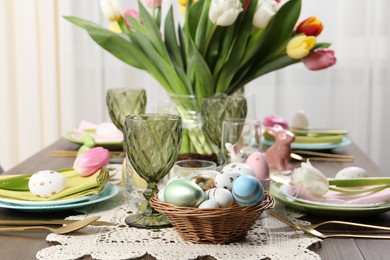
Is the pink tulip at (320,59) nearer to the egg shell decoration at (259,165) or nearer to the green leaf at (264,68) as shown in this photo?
the green leaf at (264,68)

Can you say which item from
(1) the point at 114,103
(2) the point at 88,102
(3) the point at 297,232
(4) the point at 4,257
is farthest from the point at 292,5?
(2) the point at 88,102

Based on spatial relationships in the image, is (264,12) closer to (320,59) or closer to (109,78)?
(320,59)

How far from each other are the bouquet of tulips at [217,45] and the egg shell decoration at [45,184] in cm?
52

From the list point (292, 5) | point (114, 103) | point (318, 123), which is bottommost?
point (318, 123)

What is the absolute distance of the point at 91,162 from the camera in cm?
132

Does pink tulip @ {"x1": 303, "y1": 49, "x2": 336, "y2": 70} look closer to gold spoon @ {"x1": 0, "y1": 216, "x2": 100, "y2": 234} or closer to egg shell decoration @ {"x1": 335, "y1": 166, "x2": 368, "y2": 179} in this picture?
egg shell decoration @ {"x1": 335, "y1": 166, "x2": 368, "y2": 179}

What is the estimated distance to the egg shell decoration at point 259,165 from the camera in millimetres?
1225

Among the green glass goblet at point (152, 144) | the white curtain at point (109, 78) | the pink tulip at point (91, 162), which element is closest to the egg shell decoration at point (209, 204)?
the green glass goblet at point (152, 144)

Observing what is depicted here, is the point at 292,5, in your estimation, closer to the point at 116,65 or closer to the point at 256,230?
the point at 256,230

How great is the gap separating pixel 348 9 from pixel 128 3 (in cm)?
99

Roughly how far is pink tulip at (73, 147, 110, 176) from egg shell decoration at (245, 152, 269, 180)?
0.27m

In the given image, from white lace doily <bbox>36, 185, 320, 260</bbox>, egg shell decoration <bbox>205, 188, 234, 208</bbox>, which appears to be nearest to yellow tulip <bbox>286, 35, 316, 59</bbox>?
white lace doily <bbox>36, 185, 320, 260</bbox>

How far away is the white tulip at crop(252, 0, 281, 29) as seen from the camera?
63.1 inches

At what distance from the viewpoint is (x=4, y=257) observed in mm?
970
